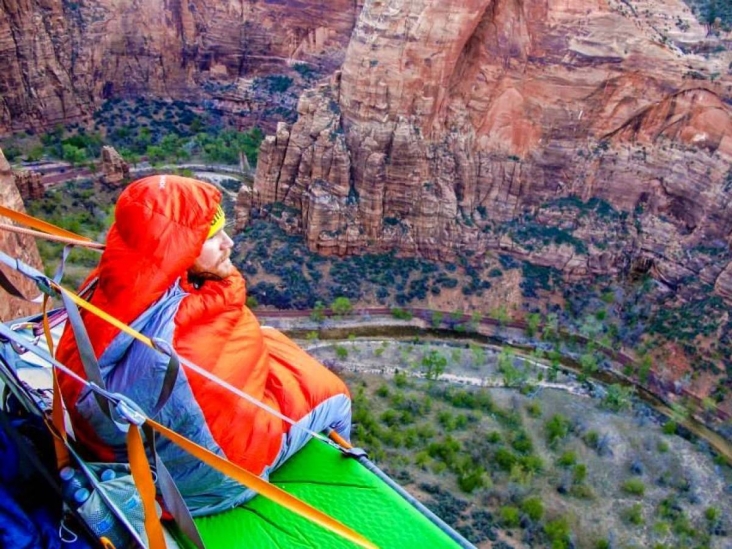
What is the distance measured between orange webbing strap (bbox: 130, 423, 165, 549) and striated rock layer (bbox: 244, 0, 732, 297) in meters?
23.9

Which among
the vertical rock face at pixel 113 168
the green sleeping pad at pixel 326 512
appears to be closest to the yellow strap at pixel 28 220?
the green sleeping pad at pixel 326 512

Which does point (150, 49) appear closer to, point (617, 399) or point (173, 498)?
point (617, 399)

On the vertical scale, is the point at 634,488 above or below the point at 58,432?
below

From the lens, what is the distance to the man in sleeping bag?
3152 millimetres

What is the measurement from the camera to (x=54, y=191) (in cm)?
2848

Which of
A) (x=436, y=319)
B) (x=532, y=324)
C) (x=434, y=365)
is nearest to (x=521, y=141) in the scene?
(x=532, y=324)

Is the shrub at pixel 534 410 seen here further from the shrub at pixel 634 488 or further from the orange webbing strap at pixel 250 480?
the orange webbing strap at pixel 250 480

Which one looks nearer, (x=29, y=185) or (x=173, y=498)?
(x=173, y=498)

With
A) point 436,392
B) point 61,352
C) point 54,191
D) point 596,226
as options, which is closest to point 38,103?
point 54,191

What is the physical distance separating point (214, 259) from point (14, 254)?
4009mm

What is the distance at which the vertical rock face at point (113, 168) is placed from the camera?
29.7 metres

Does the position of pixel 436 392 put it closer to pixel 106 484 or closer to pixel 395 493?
pixel 395 493

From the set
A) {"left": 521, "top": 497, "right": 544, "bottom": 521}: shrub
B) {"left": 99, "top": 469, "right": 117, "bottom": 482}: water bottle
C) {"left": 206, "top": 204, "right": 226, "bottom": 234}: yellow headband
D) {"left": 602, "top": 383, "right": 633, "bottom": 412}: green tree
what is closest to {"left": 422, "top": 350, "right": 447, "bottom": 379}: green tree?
{"left": 602, "top": 383, "right": 633, "bottom": 412}: green tree

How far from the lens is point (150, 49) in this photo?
37500 mm
